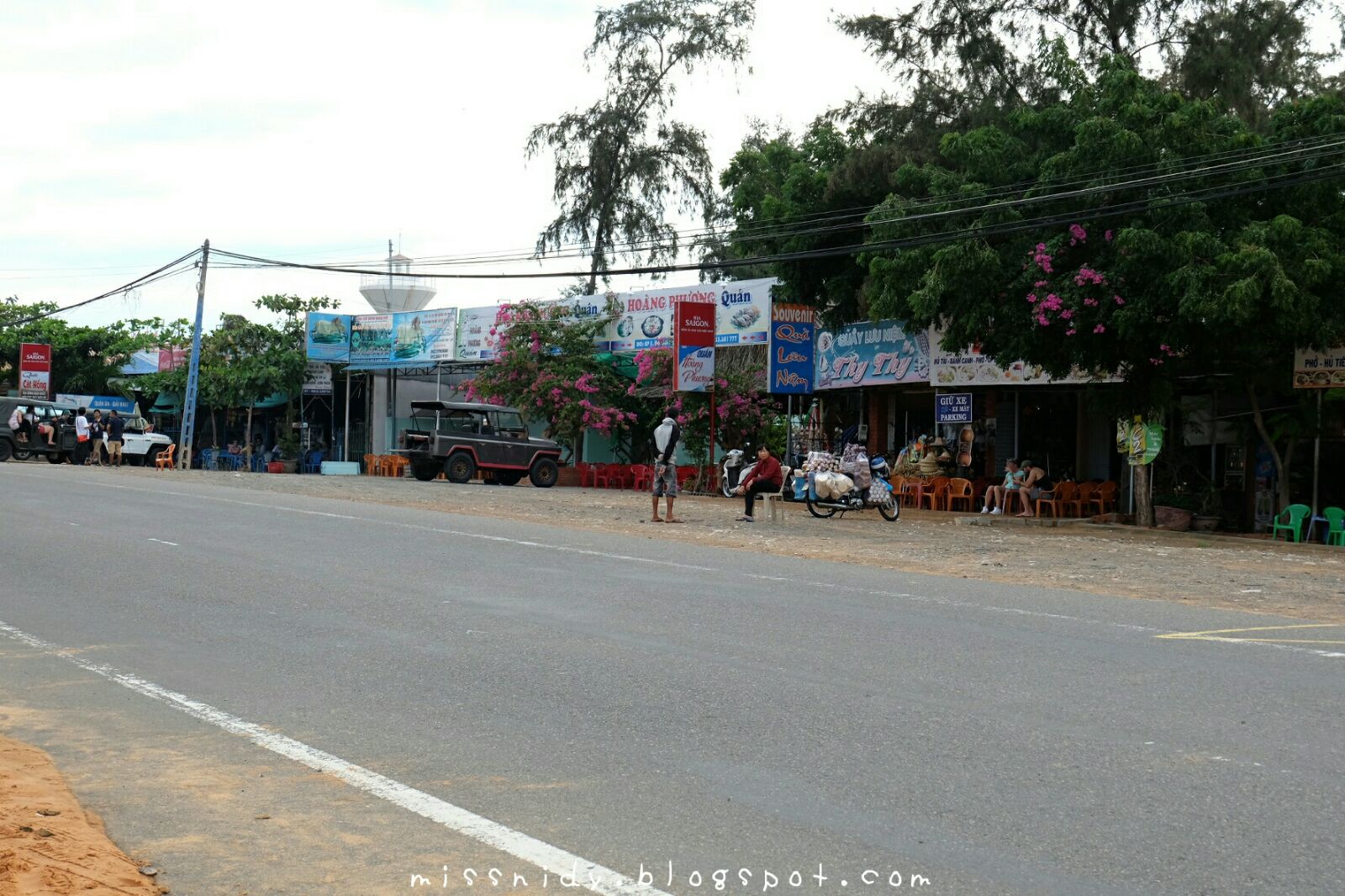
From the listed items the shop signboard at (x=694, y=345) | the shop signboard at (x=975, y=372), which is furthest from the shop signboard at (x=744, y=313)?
the shop signboard at (x=975, y=372)

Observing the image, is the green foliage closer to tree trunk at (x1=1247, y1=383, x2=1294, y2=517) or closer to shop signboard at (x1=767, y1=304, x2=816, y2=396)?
shop signboard at (x1=767, y1=304, x2=816, y2=396)

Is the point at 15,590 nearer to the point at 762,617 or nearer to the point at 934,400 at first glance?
the point at 762,617

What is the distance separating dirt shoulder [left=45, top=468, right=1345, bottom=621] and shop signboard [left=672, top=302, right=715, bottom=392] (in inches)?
116

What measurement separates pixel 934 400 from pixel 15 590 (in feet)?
72.9

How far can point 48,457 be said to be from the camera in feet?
143

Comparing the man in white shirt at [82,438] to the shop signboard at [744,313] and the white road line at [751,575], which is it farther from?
the shop signboard at [744,313]

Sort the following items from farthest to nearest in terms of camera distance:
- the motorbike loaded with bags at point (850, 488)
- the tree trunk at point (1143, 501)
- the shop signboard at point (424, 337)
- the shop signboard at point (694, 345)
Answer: the shop signboard at point (424, 337) → the shop signboard at point (694, 345) → the motorbike loaded with bags at point (850, 488) → the tree trunk at point (1143, 501)

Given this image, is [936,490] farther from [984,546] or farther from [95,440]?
[95,440]

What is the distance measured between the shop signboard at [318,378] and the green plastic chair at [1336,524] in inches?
1352

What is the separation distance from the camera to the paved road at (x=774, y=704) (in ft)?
17.2

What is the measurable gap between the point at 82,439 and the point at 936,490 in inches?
1023

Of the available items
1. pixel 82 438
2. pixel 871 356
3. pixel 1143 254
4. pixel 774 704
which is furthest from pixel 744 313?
pixel 774 704

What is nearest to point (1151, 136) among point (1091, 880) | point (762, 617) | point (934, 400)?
point (934, 400)

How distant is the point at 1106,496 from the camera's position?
27.4 m
